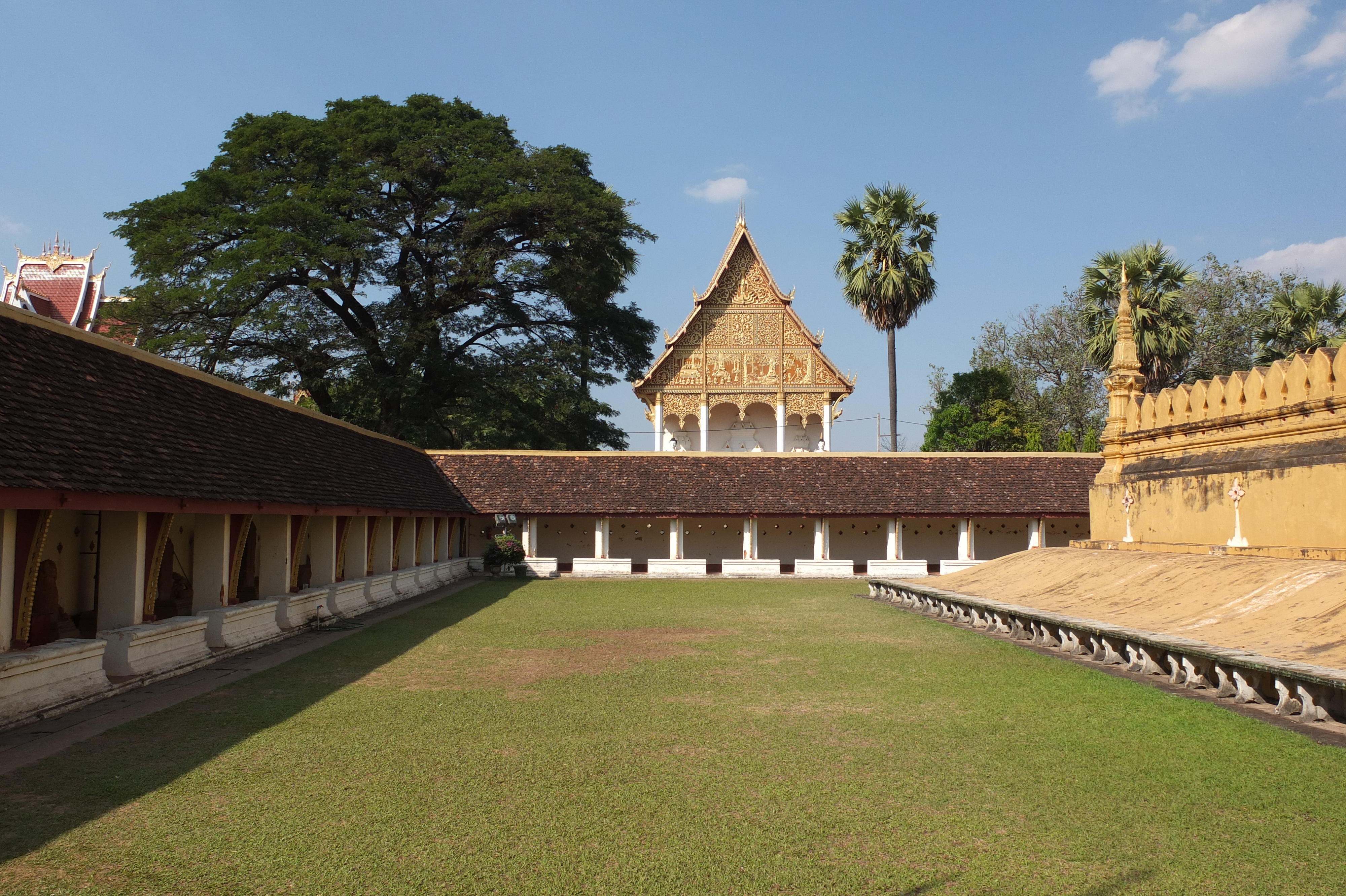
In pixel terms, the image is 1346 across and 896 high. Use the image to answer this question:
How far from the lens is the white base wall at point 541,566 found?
24688mm

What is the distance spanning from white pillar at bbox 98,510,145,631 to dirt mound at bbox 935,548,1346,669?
35.5ft

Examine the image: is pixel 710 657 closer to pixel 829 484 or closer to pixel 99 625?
pixel 99 625

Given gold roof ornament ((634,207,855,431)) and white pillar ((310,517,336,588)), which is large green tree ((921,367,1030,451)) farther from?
white pillar ((310,517,336,588))

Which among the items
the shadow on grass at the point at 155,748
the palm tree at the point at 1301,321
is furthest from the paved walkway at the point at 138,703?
the palm tree at the point at 1301,321

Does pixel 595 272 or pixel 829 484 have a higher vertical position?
pixel 595 272

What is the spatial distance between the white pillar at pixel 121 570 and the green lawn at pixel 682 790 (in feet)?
5.27

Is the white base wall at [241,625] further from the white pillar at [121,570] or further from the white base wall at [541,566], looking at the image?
the white base wall at [541,566]

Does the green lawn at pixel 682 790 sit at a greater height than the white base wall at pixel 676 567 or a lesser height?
lesser

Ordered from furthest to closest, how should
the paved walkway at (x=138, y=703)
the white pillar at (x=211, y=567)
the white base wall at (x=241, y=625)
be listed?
the white pillar at (x=211, y=567), the white base wall at (x=241, y=625), the paved walkway at (x=138, y=703)

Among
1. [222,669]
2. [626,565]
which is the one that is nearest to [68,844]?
[222,669]

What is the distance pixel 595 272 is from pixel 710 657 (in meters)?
22.3

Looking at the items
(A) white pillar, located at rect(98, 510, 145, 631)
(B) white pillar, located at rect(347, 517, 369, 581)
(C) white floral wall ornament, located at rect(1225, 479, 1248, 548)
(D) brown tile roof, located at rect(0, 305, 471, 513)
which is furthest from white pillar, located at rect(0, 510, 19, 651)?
(C) white floral wall ornament, located at rect(1225, 479, 1248, 548)

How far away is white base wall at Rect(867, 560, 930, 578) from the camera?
24.7 metres

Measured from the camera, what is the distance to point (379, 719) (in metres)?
7.51
